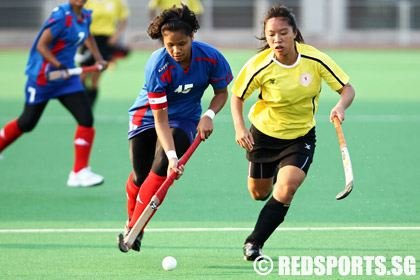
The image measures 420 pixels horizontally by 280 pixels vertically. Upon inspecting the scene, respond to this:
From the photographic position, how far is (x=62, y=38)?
6.78 m

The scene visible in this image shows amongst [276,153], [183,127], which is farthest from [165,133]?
[276,153]

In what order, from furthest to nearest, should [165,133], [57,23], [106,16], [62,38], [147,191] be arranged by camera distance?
1. [106,16]
2. [62,38]
3. [57,23]
4. [147,191]
5. [165,133]

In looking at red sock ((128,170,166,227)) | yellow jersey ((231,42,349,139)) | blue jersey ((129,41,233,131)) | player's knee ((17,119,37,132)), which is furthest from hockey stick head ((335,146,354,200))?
player's knee ((17,119,37,132))

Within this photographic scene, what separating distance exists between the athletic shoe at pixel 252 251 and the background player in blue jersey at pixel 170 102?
2.02 ft

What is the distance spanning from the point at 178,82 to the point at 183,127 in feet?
1.08

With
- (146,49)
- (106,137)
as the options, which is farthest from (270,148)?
(146,49)

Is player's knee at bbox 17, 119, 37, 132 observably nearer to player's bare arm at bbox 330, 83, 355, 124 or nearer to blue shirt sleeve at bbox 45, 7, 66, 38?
blue shirt sleeve at bbox 45, 7, 66, 38

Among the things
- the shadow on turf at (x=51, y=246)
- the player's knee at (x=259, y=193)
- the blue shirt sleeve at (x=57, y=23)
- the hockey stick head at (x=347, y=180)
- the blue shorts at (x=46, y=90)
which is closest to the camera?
the hockey stick head at (x=347, y=180)

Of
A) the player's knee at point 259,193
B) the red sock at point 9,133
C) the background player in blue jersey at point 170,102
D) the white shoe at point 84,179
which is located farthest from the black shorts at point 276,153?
the red sock at point 9,133

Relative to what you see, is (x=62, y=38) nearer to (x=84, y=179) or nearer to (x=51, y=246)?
(x=84, y=179)

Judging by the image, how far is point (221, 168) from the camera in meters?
7.68

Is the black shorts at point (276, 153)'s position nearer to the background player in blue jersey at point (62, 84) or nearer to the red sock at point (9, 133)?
the background player in blue jersey at point (62, 84)

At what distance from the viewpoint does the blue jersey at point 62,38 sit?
6.69 metres

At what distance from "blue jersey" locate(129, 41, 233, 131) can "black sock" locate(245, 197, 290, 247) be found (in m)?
0.82
